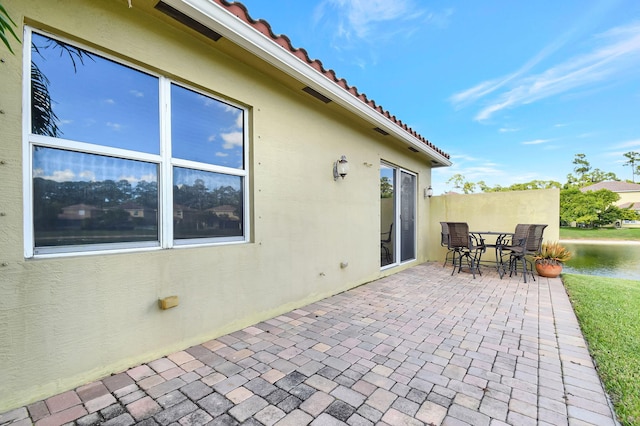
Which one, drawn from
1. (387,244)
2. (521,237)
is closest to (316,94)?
(387,244)

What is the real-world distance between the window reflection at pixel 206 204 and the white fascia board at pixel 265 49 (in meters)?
1.40

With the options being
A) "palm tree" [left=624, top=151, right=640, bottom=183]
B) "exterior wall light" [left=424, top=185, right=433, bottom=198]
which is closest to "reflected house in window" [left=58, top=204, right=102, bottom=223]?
"exterior wall light" [left=424, top=185, right=433, bottom=198]

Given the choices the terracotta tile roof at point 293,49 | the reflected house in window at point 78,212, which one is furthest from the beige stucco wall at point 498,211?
the reflected house in window at point 78,212

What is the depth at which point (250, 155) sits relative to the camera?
11.3 ft

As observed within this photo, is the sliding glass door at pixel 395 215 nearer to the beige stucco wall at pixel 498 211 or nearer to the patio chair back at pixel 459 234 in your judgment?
the patio chair back at pixel 459 234

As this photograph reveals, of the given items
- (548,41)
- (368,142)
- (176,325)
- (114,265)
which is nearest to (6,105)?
(114,265)

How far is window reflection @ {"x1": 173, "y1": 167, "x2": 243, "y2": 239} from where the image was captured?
2852mm

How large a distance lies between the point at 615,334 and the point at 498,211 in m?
5.26

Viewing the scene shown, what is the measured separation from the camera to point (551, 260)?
6.30 metres

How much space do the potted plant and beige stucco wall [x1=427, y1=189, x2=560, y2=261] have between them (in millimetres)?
745

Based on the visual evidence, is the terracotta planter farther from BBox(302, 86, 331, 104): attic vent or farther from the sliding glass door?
BBox(302, 86, 331, 104): attic vent

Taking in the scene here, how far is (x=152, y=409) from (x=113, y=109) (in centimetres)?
239

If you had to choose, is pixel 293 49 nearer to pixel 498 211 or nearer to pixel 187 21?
pixel 187 21

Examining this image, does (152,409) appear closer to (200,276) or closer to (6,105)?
(200,276)
